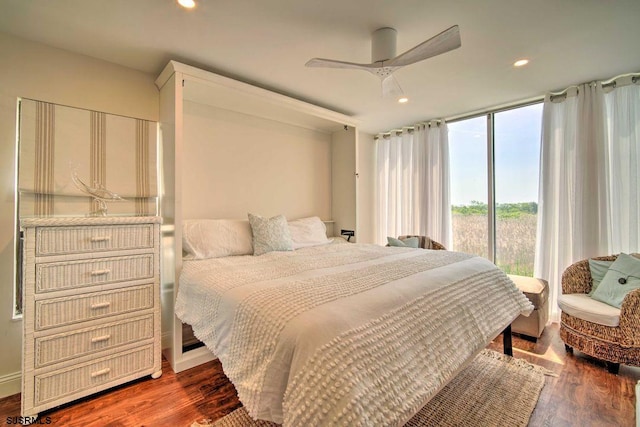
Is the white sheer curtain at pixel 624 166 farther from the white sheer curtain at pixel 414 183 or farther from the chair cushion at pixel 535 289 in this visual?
the white sheer curtain at pixel 414 183

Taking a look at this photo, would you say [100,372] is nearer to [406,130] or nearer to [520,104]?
[406,130]

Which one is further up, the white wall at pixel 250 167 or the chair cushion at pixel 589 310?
the white wall at pixel 250 167

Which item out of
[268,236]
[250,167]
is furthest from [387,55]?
[250,167]

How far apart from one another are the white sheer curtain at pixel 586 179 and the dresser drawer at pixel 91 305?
3.91 m

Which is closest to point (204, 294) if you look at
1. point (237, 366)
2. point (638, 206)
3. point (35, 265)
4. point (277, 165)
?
point (237, 366)

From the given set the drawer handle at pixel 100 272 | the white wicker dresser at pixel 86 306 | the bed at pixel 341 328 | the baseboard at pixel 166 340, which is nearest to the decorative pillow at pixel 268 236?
the bed at pixel 341 328

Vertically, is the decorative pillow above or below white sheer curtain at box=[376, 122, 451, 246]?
below

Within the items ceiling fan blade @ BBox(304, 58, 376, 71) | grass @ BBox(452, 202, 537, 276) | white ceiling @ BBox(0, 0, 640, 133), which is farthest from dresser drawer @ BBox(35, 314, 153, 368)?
grass @ BBox(452, 202, 537, 276)

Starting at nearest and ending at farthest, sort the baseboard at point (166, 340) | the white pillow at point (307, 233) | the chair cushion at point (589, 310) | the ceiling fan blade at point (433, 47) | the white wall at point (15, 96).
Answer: the ceiling fan blade at point (433, 47) < the white wall at point (15, 96) < the chair cushion at point (589, 310) < the baseboard at point (166, 340) < the white pillow at point (307, 233)

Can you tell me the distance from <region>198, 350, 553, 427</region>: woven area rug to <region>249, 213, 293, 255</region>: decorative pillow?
123 centimetres

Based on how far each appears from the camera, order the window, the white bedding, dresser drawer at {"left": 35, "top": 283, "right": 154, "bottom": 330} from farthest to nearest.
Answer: the window → dresser drawer at {"left": 35, "top": 283, "right": 154, "bottom": 330} → the white bedding

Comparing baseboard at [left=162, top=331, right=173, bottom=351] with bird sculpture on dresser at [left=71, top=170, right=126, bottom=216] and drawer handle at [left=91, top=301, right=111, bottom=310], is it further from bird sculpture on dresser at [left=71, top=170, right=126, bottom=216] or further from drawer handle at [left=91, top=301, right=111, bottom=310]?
bird sculpture on dresser at [left=71, top=170, right=126, bottom=216]

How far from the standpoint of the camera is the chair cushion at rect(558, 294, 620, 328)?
2.08 meters

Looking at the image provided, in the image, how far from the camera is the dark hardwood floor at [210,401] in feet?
5.39
